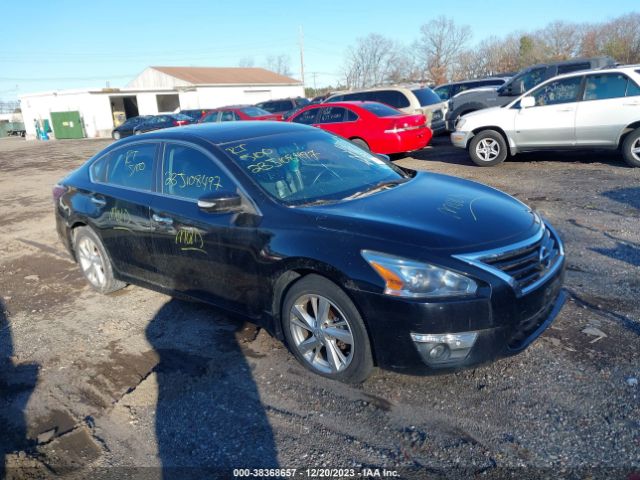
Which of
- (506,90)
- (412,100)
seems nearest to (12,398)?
(412,100)

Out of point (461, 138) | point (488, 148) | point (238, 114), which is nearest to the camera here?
point (488, 148)

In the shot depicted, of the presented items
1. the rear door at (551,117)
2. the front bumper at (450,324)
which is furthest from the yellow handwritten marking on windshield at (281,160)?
the rear door at (551,117)

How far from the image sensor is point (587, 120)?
9.42 meters

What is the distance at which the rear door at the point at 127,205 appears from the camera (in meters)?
4.39

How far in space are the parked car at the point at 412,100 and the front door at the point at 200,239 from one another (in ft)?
33.4

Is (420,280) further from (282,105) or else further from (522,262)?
(282,105)

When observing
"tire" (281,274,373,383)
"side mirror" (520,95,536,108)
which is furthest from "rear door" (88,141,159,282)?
"side mirror" (520,95,536,108)

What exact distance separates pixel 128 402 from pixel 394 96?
479 inches

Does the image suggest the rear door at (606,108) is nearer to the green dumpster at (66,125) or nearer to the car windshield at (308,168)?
the car windshield at (308,168)

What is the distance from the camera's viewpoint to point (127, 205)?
4.50 metres

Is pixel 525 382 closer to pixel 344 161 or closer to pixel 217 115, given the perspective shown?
pixel 344 161

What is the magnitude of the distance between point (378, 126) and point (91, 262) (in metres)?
7.79

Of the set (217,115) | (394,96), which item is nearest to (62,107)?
(217,115)

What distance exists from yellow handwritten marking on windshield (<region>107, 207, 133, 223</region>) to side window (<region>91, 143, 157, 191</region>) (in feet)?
0.75
